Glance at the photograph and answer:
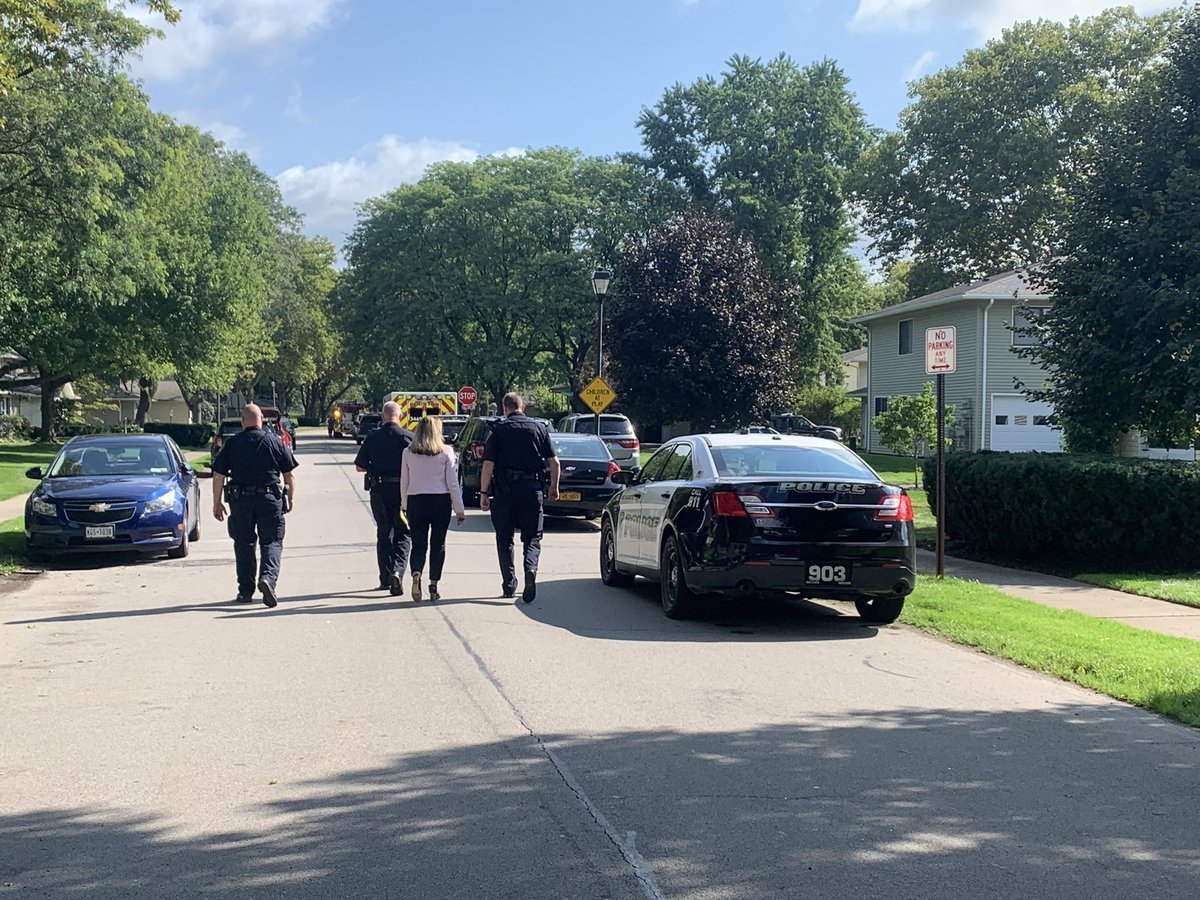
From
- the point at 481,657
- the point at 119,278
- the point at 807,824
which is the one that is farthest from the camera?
the point at 119,278

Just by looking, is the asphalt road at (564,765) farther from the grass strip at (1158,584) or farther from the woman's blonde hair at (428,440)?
the grass strip at (1158,584)

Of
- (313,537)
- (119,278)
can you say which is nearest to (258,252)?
(119,278)

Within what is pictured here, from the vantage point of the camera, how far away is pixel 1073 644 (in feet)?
30.7

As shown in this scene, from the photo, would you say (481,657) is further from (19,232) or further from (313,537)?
(19,232)

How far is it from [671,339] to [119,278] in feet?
47.7

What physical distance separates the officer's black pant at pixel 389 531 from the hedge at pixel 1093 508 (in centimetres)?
727

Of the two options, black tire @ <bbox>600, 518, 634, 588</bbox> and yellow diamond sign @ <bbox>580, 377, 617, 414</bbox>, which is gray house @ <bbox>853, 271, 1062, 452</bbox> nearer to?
yellow diamond sign @ <bbox>580, 377, 617, 414</bbox>

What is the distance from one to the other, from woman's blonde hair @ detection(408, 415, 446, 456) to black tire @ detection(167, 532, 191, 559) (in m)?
5.01

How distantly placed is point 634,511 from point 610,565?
1.05 meters

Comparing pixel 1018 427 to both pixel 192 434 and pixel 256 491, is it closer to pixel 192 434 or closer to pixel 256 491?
pixel 256 491

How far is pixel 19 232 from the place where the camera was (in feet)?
87.9

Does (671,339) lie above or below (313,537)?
above

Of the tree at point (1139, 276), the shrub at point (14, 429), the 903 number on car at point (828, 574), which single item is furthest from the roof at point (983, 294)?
the shrub at point (14, 429)

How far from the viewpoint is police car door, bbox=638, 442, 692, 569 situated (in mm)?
11125
